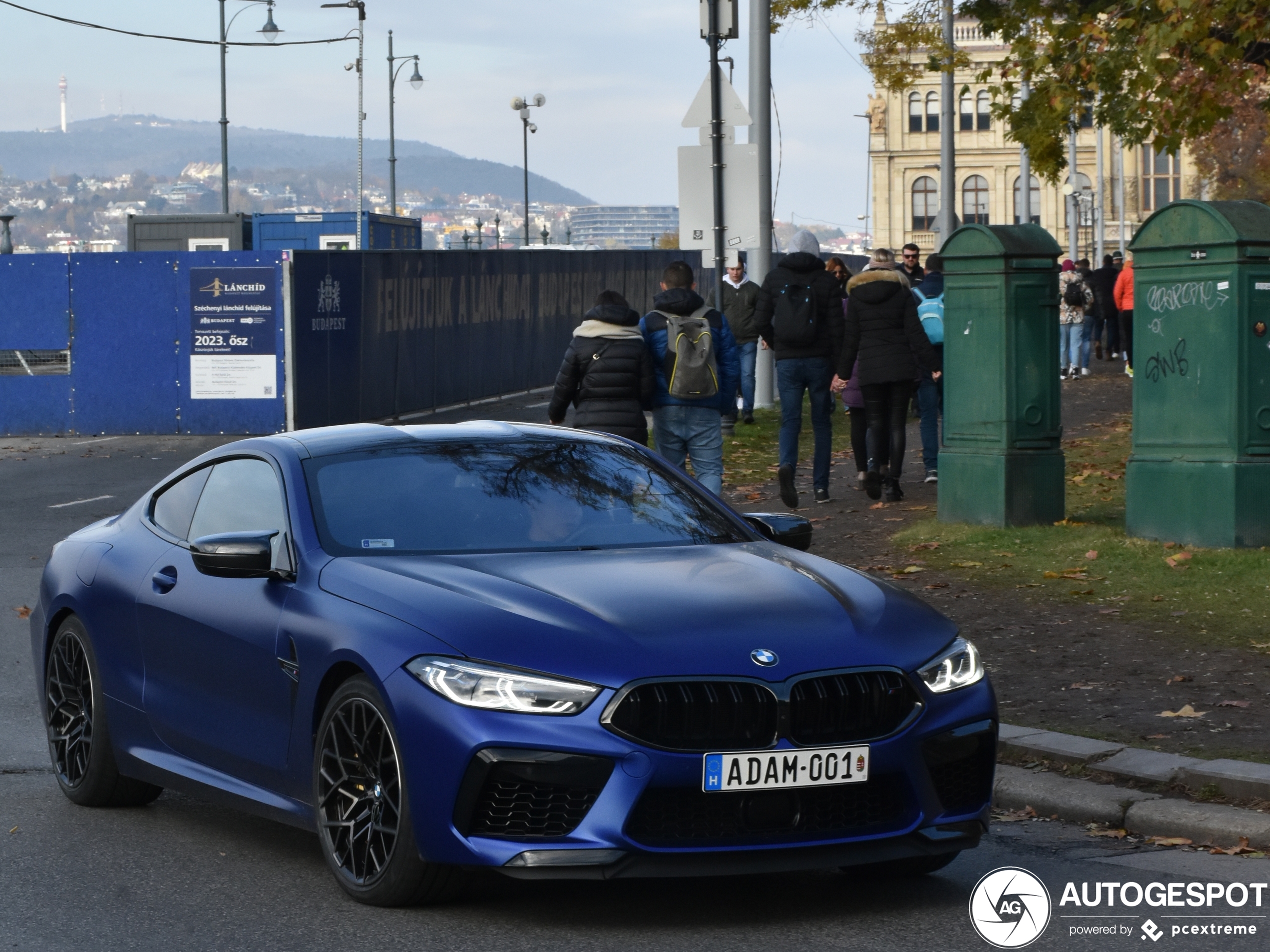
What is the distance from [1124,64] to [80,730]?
10998mm

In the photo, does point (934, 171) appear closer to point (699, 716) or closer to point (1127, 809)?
point (1127, 809)

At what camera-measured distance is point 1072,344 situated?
3155cm

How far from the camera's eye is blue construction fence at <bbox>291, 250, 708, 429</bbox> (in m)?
24.0

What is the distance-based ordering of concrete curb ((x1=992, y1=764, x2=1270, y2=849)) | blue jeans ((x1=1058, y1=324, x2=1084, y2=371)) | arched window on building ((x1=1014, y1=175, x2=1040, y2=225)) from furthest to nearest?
1. arched window on building ((x1=1014, y1=175, x2=1040, y2=225))
2. blue jeans ((x1=1058, y1=324, x2=1084, y2=371))
3. concrete curb ((x1=992, y1=764, x2=1270, y2=849))

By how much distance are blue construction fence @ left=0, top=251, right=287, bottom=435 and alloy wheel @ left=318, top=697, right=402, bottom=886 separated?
18783 mm

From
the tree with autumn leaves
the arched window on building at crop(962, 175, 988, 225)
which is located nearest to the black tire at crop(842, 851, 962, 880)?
the tree with autumn leaves

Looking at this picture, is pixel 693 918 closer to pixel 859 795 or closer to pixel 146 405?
pixel 859 795

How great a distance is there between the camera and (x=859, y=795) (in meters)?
5.09

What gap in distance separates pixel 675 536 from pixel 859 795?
4.31 feet

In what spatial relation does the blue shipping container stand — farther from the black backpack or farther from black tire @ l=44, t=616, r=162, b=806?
black tire @ l=44, t=616, r=162, b=806

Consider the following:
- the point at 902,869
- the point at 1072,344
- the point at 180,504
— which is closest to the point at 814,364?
the point at 180,504

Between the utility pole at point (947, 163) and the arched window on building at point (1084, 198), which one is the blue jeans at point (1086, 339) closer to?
the utility pole at point (947, 163)

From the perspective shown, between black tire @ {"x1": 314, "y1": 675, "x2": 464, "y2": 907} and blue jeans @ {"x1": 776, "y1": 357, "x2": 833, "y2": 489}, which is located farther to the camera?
blue jeans @ {"x1": 776, "y1": 357, "x2": 833, "y2": 489}

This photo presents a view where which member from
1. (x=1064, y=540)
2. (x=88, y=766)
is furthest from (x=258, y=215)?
(x=88, y=766)
